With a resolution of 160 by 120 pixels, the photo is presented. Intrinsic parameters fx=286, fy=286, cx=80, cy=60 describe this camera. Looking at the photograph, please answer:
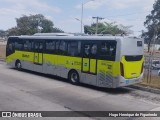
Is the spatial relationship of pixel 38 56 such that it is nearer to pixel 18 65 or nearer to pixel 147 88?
pixel 18 65

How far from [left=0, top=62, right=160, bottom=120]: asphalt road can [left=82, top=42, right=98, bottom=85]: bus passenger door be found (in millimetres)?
590

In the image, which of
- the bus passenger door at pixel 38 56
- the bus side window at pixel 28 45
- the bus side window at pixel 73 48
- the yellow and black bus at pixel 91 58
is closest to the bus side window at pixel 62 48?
the yellow and black bus at pixel 91 58

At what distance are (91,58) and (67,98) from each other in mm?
3304

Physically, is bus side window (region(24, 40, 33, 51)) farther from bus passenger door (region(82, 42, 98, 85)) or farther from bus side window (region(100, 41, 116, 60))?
bus side window (region(100, 41, 116, 60))

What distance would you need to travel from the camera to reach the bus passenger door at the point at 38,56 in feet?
61.1

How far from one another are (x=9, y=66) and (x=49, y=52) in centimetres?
659

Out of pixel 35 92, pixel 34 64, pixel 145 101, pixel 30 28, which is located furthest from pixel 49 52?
pixel 30 28

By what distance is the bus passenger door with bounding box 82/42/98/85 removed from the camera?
14405 mm

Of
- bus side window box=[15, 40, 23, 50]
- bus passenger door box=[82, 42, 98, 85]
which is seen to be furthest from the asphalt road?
bus side window box=[15, 40, 23, 50]

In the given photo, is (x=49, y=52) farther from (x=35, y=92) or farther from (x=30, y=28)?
(x=30, y=28)

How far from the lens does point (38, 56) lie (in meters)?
18.9

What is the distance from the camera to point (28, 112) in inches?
373

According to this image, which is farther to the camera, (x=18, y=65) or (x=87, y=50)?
(x=18, y=65)

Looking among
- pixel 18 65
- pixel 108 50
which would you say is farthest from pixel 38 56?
pixel 108 50
